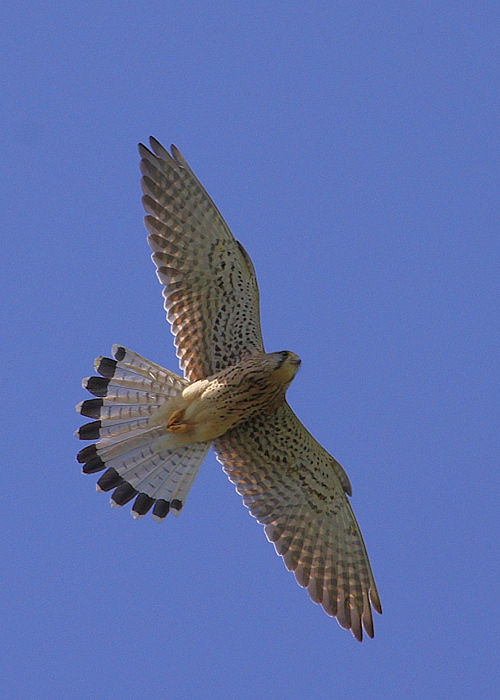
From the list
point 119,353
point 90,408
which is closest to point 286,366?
point 119,353

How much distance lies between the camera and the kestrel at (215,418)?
1014 cm

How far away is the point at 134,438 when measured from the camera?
1025 cm

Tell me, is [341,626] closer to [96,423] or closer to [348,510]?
[348,510]

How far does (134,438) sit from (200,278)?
1.50m

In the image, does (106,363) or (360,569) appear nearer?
(106,363)

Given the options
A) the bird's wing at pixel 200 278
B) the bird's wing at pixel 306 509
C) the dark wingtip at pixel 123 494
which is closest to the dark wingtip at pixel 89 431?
the dark wingtip at pixel 123 494

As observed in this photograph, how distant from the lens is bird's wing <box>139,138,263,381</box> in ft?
34.4

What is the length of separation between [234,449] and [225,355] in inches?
33.6

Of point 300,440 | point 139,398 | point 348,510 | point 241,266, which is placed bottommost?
point 348,510

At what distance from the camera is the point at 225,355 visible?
10.5 metres

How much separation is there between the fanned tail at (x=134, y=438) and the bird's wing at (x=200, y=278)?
1.41ft

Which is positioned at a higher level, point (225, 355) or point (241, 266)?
point (241, 266)

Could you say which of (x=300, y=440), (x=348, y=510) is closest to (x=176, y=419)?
(x=300, y=440)

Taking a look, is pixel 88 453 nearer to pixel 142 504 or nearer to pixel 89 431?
pixel 89 431
